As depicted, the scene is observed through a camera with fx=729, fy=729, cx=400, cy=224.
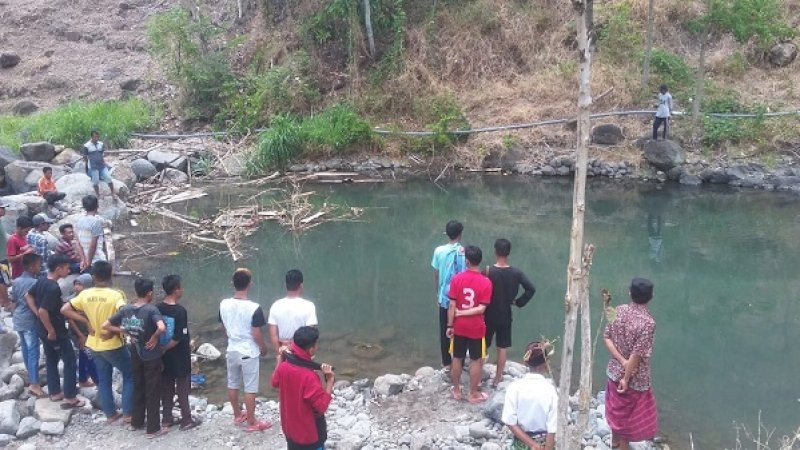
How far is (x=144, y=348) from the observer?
6.30m

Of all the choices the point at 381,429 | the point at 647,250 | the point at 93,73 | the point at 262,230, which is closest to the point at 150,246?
the point at 262,230

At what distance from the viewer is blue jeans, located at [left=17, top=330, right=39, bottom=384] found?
7.18 meters

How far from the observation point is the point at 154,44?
21844 mm

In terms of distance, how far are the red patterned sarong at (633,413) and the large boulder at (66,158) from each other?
15.7 metres

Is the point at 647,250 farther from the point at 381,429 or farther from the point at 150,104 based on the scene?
the point at 150,104

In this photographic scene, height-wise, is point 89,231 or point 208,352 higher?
point 89,231

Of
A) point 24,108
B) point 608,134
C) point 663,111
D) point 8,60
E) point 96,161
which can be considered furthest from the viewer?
point 8,60

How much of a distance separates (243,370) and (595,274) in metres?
7.44

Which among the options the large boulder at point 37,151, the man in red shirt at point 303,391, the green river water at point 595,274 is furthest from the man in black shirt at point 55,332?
the large boulder at point 37,151

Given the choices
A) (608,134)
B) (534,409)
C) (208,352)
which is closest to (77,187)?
(208,352)

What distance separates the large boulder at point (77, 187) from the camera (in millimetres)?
15008

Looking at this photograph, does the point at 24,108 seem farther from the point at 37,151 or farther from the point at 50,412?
the point at 50,412

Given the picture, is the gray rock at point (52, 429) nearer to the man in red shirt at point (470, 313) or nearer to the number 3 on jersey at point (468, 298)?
the man in red shirt at point (470, 313)

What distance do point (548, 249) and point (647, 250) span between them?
1848 millimetres
